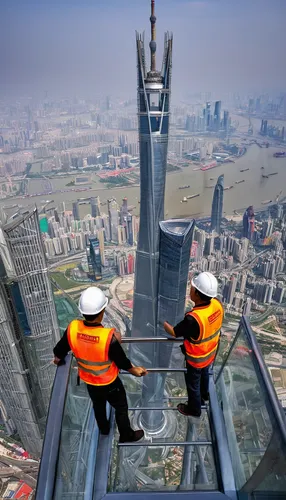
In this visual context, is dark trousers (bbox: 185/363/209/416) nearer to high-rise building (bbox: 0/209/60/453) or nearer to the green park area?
high-rise building (bbox: 0/209/60/453)

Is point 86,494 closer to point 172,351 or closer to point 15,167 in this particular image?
point 172,351

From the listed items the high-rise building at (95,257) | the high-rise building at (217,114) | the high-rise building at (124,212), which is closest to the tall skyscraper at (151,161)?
the high-rise building at (95,257)

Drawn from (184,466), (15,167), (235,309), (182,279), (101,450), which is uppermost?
(101,450)

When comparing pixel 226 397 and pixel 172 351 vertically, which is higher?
pixel 226 397

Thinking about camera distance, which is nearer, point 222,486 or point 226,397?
point 222,486

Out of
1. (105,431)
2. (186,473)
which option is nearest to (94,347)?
(105,431)

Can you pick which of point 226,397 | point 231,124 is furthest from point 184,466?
point 231,124
